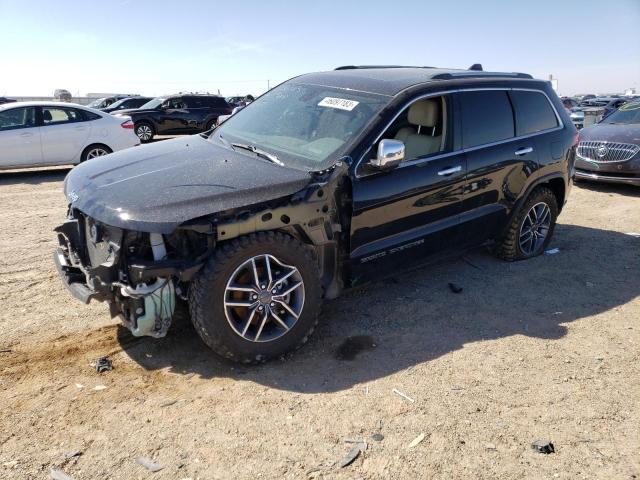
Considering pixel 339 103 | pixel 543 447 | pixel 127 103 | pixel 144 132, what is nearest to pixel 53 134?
pixel 144 132

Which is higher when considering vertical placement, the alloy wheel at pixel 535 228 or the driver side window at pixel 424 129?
the driver side window at pixel 424 129

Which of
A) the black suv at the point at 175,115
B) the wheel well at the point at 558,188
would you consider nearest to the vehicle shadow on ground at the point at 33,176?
the black suv at the point at 175,115

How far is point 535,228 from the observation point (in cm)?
564

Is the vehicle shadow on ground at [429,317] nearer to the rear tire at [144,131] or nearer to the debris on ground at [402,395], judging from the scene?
the debris on ground at [402,395]

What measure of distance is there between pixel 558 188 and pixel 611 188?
4847 mm

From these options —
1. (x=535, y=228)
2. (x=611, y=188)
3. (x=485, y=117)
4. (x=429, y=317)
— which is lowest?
(x=429, y=317)

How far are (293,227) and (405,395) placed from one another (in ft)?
4.30

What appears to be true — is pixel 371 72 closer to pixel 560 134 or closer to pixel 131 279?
pixel 560 134

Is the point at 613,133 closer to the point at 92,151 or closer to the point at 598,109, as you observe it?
the point at 598,109

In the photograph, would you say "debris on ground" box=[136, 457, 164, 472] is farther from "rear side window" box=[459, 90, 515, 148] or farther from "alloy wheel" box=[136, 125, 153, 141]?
"alloy wheel" box=[136, 125, 153, 141]

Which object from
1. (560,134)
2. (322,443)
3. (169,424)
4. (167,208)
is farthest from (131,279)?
(560,134)

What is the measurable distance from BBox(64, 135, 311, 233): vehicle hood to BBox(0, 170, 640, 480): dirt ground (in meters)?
1.08

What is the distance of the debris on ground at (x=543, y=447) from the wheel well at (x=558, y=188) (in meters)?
3.49

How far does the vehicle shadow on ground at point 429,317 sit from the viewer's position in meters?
3.52
